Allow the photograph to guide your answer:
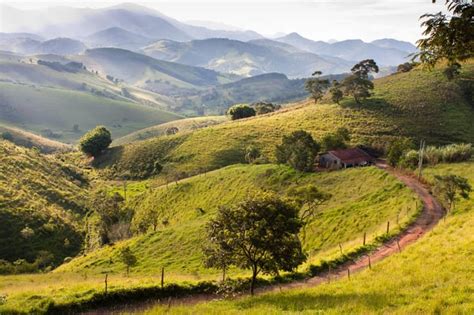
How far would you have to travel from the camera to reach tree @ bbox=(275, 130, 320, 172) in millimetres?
73938

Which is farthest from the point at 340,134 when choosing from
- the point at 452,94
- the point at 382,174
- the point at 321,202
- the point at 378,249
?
the point at 378,249

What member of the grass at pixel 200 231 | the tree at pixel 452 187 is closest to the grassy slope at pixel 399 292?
the grass at pixel 200 231

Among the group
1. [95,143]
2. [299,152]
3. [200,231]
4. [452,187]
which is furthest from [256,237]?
[95,143]

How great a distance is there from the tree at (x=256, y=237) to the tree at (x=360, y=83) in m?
116

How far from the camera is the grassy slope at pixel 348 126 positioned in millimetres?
111562

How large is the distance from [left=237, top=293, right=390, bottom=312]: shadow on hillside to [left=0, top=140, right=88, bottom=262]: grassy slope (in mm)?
57939

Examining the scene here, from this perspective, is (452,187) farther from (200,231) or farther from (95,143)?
(95,143)

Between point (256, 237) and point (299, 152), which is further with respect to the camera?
point (299, 152)

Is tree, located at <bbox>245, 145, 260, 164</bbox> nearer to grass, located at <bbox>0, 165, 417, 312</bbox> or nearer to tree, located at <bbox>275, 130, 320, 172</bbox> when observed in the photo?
grass, located at <bbox>0, 165, 417, 312</bbox>

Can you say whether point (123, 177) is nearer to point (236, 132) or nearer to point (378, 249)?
point (236, 132)

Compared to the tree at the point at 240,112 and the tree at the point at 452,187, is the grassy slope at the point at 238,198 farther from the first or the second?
the tree at the point at 240,112

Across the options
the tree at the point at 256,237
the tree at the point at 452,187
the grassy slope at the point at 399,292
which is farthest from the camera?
the tree at the point at 452,187

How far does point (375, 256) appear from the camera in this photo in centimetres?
3366

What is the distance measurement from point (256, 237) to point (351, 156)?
65.9 metres
